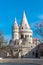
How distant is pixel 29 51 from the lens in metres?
85.9

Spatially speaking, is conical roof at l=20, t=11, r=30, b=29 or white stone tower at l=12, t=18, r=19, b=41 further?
conical roof at l=20, t=11, r=30, b=29

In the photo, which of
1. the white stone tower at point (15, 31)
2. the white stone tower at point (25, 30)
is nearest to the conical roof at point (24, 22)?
the white stone tower at point (25, 30)

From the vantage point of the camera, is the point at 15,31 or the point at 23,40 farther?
the point at 15,31

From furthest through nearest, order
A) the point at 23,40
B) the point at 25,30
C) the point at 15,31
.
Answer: the point at 25,30 → the point at 15,31 → the point at 23,40

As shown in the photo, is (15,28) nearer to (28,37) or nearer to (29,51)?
(28,37)

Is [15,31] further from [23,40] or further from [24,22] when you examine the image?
[23,40]

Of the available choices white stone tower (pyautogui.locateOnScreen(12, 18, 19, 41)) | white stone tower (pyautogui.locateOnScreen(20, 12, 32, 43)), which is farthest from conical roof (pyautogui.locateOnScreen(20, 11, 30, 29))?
white stone tower (pyautogui.locateOnScreen(12, 18, 19, 41))

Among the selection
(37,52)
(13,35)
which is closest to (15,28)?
(13,35)

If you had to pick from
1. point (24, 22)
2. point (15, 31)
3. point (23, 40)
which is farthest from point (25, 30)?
point (23, 40)

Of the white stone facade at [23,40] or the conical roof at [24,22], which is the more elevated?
the conical roof at [24,22]

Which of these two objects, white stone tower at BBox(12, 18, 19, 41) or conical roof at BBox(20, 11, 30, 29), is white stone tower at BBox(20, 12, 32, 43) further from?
white stone tower at BBox(12, 18, 19, 41)

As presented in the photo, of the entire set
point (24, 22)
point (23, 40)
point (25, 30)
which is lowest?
point (23, 40)

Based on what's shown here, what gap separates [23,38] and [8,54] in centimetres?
1598

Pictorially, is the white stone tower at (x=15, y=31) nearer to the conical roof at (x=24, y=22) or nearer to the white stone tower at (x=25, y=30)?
the white stone tower at (x=25, y=30)
